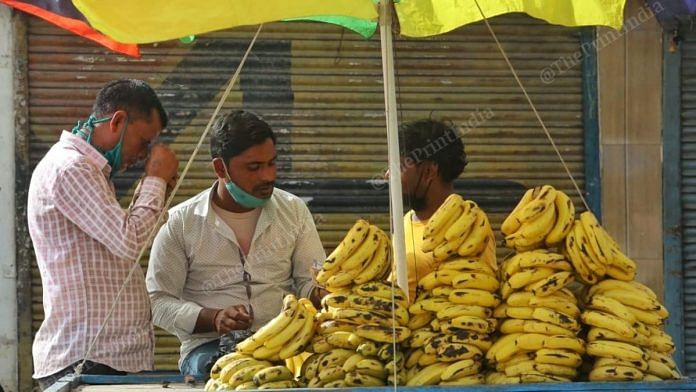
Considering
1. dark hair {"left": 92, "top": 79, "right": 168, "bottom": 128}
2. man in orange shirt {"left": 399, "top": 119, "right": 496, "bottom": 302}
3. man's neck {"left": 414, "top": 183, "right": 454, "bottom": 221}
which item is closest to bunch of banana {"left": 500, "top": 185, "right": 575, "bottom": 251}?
man in orange shirt {"left": 399, "top": 119, "right": 496, "bottom": 302}

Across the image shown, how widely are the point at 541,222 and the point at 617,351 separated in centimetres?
49

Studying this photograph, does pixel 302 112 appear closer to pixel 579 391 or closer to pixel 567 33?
pixel 567 33

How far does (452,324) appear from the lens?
3.64m

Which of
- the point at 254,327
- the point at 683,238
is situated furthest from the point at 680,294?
the point at 254,327

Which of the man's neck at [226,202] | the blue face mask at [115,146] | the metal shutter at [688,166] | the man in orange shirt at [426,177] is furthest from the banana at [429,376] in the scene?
the metal shutter at [688,166]

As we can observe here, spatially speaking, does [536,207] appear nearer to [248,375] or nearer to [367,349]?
[367,349]

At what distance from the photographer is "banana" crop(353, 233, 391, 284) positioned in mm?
3789

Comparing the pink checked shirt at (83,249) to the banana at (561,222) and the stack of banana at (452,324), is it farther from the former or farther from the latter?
the banana at (561,222)

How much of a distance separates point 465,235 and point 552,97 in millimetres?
3388

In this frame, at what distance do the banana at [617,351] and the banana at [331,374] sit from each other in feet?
2.67

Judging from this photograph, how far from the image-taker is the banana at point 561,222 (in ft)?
12.3

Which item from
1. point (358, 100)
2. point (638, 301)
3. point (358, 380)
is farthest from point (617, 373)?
point (358, 100)

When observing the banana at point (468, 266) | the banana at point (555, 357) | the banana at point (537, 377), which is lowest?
the banana at point (537, 377)

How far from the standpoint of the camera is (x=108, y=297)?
4.33 meters
